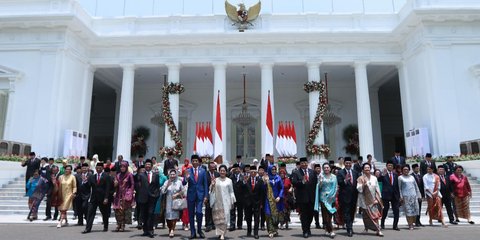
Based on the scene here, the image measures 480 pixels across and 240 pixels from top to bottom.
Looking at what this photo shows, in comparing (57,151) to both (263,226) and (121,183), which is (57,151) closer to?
(121,183)

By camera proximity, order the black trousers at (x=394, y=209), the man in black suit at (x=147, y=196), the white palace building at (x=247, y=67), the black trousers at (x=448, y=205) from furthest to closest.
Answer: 1. the white palace building at (x=247, y=67)
2. the black trousers at (x=448, y=205)
3. the black trousers at (x=394, y=209)
4. the man in black suit at (x=147, y=196)

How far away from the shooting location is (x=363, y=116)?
1730 centimetres

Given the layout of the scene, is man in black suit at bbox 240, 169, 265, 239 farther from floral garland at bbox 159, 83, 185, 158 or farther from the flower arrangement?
the flower arrangement

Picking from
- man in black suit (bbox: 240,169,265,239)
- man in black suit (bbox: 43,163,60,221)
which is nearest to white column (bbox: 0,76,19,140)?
man in black suit (bbox: 43,163,60,221)

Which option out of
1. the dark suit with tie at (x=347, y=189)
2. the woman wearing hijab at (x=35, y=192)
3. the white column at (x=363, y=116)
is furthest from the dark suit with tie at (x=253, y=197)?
the white column at (x=363, y=116)

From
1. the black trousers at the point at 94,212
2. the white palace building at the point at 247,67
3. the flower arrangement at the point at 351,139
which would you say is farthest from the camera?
the flower arrangement at the point at 351,139

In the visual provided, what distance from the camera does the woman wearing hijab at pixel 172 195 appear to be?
23.9 ft

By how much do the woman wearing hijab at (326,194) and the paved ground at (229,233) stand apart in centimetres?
41

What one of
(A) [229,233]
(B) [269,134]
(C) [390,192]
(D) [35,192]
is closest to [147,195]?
(A) [229,233]

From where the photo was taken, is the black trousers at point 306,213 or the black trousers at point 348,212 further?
the black trousers at point 348,212

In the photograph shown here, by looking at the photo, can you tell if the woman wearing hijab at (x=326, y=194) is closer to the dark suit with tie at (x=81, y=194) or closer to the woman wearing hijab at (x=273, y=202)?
the woman wearing hijab at (x=273, y=202)

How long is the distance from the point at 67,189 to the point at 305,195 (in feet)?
19.8

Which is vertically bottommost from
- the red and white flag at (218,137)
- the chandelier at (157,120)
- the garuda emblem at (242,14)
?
the red and white flag at (218,137)

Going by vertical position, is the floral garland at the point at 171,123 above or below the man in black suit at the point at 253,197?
above
